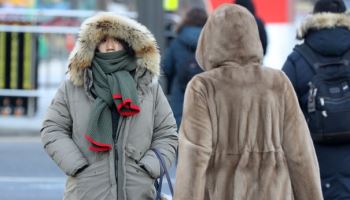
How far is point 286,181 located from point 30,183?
20.0 feet

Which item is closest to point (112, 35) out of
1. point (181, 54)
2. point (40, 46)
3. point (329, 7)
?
point (329, 7)

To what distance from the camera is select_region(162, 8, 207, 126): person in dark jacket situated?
858cm

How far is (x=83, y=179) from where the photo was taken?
4898mm

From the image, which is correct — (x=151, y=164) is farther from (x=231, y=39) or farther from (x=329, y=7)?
(x=329, y=7)

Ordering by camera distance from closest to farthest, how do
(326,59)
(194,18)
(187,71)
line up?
1. (326,59)
2. (187,71)
3. (194,18)

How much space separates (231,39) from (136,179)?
32.7 inches

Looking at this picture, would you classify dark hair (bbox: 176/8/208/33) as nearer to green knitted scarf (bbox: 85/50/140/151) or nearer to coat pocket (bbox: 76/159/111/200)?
green knitted scarf (bbox: 85/50/140/151)

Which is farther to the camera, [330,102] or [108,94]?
[330,102]

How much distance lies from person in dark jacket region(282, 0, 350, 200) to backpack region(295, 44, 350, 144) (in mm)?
57

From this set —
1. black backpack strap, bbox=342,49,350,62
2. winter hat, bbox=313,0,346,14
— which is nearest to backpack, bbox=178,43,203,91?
winter hat, bbox=313,0,346,14

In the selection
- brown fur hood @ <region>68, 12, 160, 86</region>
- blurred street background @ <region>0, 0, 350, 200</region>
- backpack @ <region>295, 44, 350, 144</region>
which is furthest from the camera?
blurred street background @ <region>0, 0, 350, 200</region>

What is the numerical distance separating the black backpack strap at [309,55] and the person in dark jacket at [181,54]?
2.43m

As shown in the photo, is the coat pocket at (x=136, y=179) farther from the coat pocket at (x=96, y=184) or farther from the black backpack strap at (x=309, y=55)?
the black backpack strap at (x=309, y=55)

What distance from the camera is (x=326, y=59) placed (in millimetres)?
5965
